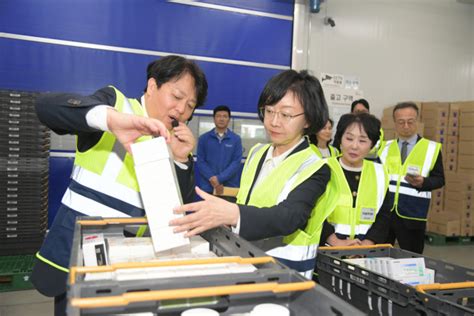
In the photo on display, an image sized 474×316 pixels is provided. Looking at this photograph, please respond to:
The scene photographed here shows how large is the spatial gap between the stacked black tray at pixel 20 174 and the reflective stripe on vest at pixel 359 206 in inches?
106

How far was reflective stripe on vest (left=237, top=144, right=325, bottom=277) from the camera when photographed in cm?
142

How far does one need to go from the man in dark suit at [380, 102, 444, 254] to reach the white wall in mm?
2239

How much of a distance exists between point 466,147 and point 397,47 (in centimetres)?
183

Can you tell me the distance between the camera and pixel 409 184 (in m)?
3.73

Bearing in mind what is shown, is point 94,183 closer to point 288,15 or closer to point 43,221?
point 43,221

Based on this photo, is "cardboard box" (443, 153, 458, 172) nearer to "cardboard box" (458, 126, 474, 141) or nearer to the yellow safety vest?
"cardboard box" (458, 126, 474, 141)

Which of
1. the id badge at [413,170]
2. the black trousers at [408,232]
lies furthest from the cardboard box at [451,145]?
the id badge at [413,170]

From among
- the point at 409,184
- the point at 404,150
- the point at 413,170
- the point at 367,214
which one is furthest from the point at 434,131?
the point at 367,214

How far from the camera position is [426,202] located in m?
3.68

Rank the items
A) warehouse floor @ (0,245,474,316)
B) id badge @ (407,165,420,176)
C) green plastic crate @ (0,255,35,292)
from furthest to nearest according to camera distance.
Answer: green plastic crate @ (0,255,35,292), id badge @ (407,165,420,176), warehouse floor @ (0,245,474,316)

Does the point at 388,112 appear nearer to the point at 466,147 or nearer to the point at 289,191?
the point at 466,147

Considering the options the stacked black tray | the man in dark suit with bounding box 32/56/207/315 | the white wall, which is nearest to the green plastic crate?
the stacked black tray

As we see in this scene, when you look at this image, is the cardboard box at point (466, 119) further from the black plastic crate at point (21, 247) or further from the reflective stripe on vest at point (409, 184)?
the black plastic crate at point (21, 247)

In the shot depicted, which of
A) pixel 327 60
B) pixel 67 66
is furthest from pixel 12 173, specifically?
pixel 327 60
